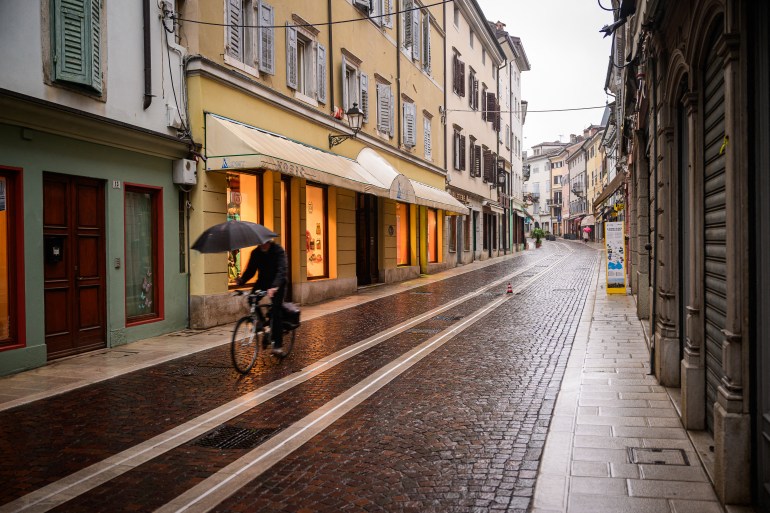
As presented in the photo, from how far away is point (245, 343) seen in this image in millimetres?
8289

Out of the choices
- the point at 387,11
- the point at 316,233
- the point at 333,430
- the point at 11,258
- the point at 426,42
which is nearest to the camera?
→ the point at 333,430

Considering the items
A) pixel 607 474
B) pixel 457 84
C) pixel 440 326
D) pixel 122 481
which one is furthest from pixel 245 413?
pixel 457 84

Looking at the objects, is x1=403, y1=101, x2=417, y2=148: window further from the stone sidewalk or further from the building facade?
the building facade

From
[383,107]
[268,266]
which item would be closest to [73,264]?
[268,266]

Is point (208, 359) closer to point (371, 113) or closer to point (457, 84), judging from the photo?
point (371, 113)

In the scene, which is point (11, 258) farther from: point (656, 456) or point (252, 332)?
point (656, 456)

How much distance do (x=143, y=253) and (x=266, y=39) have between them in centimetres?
577

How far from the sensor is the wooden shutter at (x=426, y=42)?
26.3 metres

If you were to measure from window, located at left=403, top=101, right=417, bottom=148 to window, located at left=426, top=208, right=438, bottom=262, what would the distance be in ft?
14.6

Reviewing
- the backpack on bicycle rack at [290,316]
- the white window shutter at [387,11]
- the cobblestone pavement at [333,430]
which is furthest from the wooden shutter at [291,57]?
the backpack on bicycle rack at [290,316]

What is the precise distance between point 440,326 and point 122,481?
7.95 meters

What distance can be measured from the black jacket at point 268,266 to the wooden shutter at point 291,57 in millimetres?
7576

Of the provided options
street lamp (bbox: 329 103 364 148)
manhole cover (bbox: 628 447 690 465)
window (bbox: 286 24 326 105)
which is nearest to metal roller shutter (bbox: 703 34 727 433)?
manhole cover (bbox: 628 447 690 465)

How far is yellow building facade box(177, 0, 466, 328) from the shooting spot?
1202 cm
